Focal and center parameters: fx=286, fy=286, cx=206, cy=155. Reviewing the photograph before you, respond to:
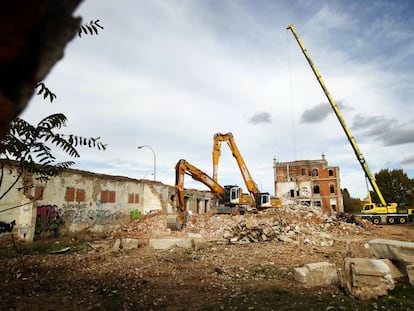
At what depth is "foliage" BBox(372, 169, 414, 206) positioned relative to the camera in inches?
1780

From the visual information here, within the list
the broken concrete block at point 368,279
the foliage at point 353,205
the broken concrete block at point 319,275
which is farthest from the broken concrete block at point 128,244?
the foliage at point 353,205

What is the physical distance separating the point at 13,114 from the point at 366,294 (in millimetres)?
6540

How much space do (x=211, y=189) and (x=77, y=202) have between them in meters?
9.23

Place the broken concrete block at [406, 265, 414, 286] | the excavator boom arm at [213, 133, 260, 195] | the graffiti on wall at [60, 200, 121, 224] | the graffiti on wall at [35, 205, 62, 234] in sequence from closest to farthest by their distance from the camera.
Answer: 1. the broken concrete block at [406, 265, 414, 286]
2. the graffiti on wall at [35, 205, 62, 234]
3. the graffiti on wall at [60, 200, 121, 224]
4. the excavator boom arm at [213, 133, 260, 195]

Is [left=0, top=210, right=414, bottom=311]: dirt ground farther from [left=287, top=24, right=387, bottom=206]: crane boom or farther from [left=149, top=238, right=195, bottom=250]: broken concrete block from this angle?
[left=287, top=24, right=387, bottom=206]: crane boom

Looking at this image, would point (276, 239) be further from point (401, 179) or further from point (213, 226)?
point (401, 179)

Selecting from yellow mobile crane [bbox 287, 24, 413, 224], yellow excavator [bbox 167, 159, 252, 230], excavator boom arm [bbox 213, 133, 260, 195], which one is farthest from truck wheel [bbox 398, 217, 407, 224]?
yellow excavator [bbox 167, 159, 252, 230]

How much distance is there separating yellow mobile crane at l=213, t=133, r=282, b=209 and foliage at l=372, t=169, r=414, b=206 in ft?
102

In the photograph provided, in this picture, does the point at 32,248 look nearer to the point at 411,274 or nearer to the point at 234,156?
the point at 411,274

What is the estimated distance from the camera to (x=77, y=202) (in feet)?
57.9

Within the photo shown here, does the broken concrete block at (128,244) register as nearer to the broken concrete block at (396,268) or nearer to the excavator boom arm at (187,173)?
the excavator boom arm at (187,173)

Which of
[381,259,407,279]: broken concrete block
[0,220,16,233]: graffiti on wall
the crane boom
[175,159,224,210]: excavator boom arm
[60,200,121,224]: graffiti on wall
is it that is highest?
the crane boom

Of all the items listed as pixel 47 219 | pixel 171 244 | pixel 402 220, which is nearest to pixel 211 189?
pixel 171 244

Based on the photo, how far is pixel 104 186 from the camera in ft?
65.9
